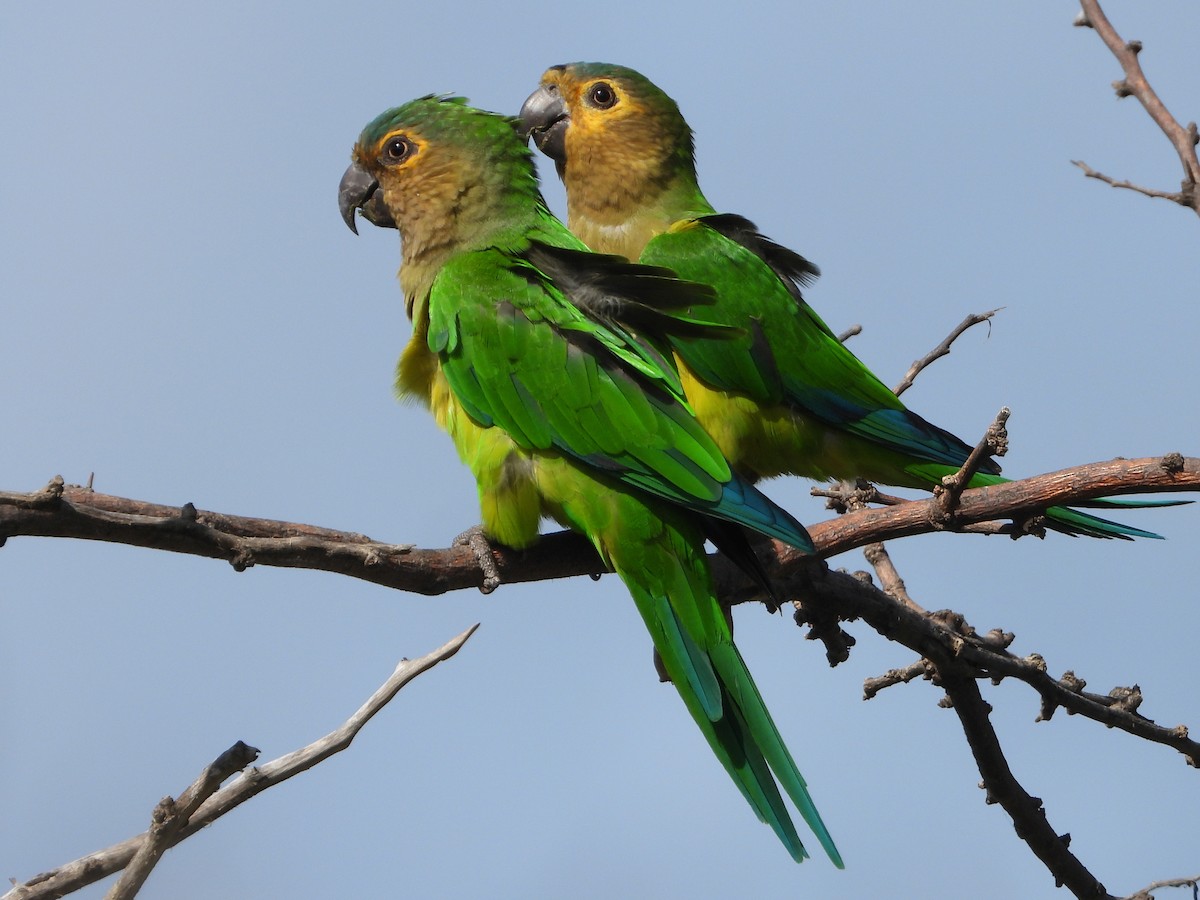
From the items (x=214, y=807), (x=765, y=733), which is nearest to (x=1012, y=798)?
(x=765, y=733)

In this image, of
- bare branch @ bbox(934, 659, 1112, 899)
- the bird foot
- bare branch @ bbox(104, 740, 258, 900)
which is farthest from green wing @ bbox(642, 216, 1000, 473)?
bare branch @ bbox(104, 740, 258, 900)

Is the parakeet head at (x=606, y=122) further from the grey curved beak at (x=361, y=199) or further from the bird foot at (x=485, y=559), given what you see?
the bird foot at (x=485, y=559)

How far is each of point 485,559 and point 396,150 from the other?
5.78 feet

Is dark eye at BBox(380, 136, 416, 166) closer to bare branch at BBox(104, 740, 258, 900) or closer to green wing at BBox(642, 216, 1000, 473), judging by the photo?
green wing at BBox(642, 216, 1000, 473)

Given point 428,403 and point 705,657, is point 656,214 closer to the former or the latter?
point 428,403

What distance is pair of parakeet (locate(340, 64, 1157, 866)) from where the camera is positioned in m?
3.38

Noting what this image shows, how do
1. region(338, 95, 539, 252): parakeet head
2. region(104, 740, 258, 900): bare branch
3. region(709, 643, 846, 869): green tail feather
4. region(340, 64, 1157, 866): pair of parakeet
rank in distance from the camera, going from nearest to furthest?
region(104, 740, 258, 900): bare branch
region(709, 643, 846, 869): green tail feather
region(340, 64, 1157, 866): pair of parakeet
region(338, 95, 539, 252): parakeet head

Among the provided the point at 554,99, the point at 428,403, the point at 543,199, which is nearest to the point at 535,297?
the point at 428,403

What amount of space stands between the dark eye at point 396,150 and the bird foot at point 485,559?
1583 millimetres

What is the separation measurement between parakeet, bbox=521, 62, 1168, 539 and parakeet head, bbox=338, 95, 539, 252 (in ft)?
2.06

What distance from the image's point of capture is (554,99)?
539cm

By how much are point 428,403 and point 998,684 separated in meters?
1.91

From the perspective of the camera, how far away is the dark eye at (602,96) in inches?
210

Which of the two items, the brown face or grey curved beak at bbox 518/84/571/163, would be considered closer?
the brown face
